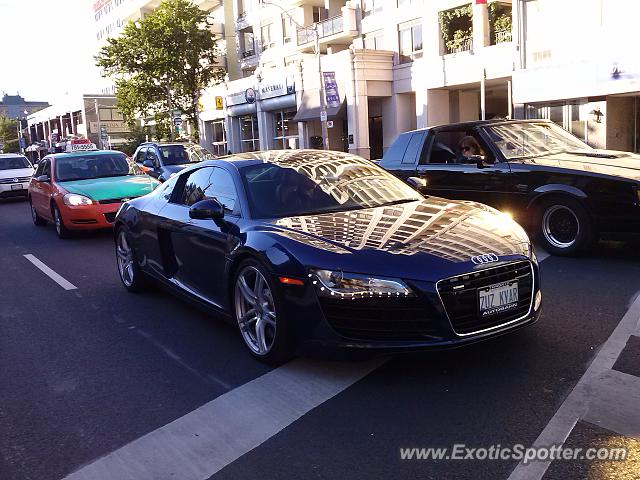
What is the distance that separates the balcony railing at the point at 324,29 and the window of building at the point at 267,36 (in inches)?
169

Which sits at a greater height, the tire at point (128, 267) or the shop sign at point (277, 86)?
the shop sign at point (277, 86)

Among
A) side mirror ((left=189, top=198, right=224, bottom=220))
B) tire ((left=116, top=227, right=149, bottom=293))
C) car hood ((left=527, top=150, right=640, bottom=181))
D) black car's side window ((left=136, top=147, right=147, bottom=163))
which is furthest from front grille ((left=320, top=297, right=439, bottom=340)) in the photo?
black car's side window ((left=136, top=147, right=147, bottom=163))

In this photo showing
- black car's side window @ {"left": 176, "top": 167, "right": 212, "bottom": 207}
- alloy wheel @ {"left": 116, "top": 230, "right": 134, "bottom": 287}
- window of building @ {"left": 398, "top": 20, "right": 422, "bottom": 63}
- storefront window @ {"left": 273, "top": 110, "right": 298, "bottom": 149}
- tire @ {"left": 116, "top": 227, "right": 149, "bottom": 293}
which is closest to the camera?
black car's side window @ {"left": 176, "top": 167, "right": 212, "bottom": 207}

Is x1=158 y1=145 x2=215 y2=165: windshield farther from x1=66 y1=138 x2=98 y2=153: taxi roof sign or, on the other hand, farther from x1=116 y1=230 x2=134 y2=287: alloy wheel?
x1=66 y1=138 x2=98 y2=153: taxi roof sign

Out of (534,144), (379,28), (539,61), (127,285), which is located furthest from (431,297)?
(379,28)

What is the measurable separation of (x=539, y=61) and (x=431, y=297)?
20674 millimetres

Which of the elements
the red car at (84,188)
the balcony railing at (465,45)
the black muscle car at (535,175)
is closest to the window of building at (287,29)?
the balcony railing at (465,45)

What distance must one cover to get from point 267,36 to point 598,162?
1400 inches

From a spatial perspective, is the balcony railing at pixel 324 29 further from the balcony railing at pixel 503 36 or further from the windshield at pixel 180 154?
the windshield at pixel 180 154

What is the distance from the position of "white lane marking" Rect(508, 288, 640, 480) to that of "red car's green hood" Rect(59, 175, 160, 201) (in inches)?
342

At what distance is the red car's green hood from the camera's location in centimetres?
1095

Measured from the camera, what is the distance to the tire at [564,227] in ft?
23.5

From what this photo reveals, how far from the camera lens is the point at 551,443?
308 centimetres

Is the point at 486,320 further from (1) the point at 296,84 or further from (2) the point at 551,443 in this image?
(1) the point at 296,84
